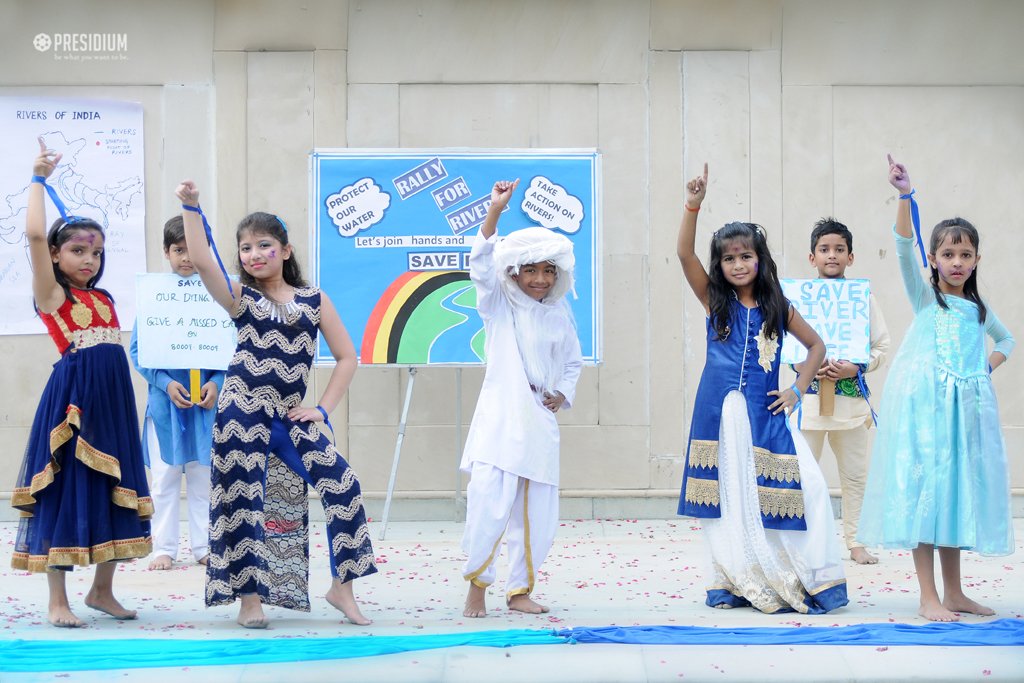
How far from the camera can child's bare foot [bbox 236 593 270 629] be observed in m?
5.10

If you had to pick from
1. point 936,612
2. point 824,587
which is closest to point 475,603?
point 824,587

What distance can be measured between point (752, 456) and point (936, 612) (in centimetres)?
100

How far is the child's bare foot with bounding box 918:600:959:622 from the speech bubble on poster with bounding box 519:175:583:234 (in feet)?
11.3

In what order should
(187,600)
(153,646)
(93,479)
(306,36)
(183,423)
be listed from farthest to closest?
1. (306,36)
2. (183,423)
3. (187,600)
4. (93,479)
5. (153,646)

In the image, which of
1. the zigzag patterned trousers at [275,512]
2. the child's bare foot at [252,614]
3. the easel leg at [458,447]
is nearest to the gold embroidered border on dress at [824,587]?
the zigzag patterned trousers at [275,512]

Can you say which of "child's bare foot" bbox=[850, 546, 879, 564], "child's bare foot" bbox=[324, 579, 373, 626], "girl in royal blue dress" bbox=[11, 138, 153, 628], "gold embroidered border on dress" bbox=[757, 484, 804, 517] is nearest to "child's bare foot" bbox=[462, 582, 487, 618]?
A: "child's bare foot" bbox=[324, 579, 373, 626]

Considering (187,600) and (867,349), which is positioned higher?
(867,349)

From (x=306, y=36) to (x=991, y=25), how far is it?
186 inches

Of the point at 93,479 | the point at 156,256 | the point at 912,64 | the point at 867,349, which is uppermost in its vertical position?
the point at 912,64

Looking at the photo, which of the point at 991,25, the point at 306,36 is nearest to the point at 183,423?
the point at 306,36

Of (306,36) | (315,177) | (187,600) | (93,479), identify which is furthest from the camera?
(306,36)

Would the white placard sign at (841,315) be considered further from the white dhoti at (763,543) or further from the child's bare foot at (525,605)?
the child's bare foot at (525,605)

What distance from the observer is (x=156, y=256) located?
853 centimetres

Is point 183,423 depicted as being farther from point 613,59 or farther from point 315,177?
point 613,59
